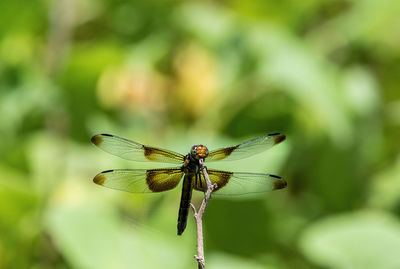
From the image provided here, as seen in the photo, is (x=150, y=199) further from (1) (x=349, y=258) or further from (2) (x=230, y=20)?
(2) (x=230, y=20)

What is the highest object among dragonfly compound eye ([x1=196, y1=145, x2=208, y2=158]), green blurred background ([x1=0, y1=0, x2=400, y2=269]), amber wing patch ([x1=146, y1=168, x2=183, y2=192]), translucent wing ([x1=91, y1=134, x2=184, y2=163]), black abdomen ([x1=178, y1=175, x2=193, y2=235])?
green blurred background ([x1=0, y1=0, x2=400, y2=269])

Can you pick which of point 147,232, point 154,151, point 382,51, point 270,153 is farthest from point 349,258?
point 382,51

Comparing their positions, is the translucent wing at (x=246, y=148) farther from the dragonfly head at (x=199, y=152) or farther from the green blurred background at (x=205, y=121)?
the green blurred background at (x=205, y=121)

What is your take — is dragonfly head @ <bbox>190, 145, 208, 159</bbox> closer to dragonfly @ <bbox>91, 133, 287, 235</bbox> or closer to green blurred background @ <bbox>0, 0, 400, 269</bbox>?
dragonfly @ <bbox>91, 133, 287, 235</bbox>

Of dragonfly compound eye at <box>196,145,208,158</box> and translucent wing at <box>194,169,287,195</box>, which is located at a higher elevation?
translucent wing at <box>194,169,287,195</box>

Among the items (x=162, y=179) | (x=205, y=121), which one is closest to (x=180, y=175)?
(x=162, y=179)

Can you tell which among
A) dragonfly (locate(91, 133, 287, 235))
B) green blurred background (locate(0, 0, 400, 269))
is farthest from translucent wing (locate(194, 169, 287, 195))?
green blurred background (locate(0, 0, 400, 269))
